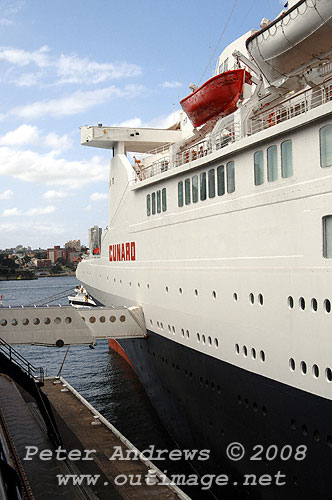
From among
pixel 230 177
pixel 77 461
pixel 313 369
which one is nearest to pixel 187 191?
pixel 230 177

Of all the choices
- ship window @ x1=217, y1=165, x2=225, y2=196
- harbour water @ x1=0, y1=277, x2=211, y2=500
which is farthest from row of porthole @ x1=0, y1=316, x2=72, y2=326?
ship window @ x1=217, y1=165, x2=225, y2=196

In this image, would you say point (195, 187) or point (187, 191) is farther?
point (187, 191)

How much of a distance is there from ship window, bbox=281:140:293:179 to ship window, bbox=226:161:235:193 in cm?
178

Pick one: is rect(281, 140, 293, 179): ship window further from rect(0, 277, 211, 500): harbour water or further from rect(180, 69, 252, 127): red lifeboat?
rect(0, 277, 211, 500): harbour water

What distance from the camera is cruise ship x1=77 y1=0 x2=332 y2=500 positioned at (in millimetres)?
8469

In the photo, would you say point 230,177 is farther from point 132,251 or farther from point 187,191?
point 132,251

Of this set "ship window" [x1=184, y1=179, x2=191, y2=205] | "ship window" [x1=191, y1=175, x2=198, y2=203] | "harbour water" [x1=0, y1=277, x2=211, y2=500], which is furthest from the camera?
"harbour water" [x1=0, y1=277, x2=211, y2=500]

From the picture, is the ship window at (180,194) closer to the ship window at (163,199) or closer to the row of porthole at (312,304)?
the ship window at (163,199)

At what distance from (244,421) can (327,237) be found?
15.4 ft

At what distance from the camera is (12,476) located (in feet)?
24.1

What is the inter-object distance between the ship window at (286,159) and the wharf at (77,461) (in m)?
7.38

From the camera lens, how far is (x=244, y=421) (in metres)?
10.6

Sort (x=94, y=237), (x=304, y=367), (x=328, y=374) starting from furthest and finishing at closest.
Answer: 1. (x=94, y=237)
2. (x=304, y=367)
3. (x=328, y=374)

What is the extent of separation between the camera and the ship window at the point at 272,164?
951 centimetres
